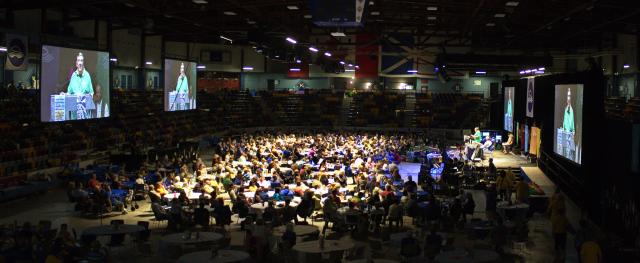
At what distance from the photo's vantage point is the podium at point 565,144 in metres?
19.9

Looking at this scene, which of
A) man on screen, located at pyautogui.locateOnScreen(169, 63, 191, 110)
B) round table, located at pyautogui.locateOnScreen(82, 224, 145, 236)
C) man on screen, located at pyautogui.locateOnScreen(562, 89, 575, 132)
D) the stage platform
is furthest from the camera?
man on screen, located at pyautogui.locateOnScreen(169, 63, 191, 110)

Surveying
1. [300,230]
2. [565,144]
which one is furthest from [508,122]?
[300,230]

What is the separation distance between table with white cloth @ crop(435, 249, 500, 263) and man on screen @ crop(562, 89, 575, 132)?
9.38 m

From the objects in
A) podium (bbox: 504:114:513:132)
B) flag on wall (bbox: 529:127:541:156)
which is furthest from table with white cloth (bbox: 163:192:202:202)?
podium (bbox: 504:114:513:132)

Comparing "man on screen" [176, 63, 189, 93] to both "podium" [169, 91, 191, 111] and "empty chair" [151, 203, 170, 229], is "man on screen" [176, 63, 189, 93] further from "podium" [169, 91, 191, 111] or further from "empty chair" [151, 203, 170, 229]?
"empty chair" [151, 203, 170, 229]

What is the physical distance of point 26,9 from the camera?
91.7 feet

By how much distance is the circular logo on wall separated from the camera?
24562 millimetres

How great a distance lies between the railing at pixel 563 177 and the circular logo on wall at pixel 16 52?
19022 millimetres

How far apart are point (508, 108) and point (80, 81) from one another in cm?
2225

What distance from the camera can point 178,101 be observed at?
104ft

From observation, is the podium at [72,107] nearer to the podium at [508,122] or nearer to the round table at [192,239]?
the round table at [192,239]

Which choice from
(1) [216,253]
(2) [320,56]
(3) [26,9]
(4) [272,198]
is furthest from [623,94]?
(1) [216,253]

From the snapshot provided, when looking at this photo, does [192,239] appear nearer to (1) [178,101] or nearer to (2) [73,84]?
(2) [73,84]

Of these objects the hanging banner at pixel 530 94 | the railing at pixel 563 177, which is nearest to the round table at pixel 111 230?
the railing at pixel 563 177
